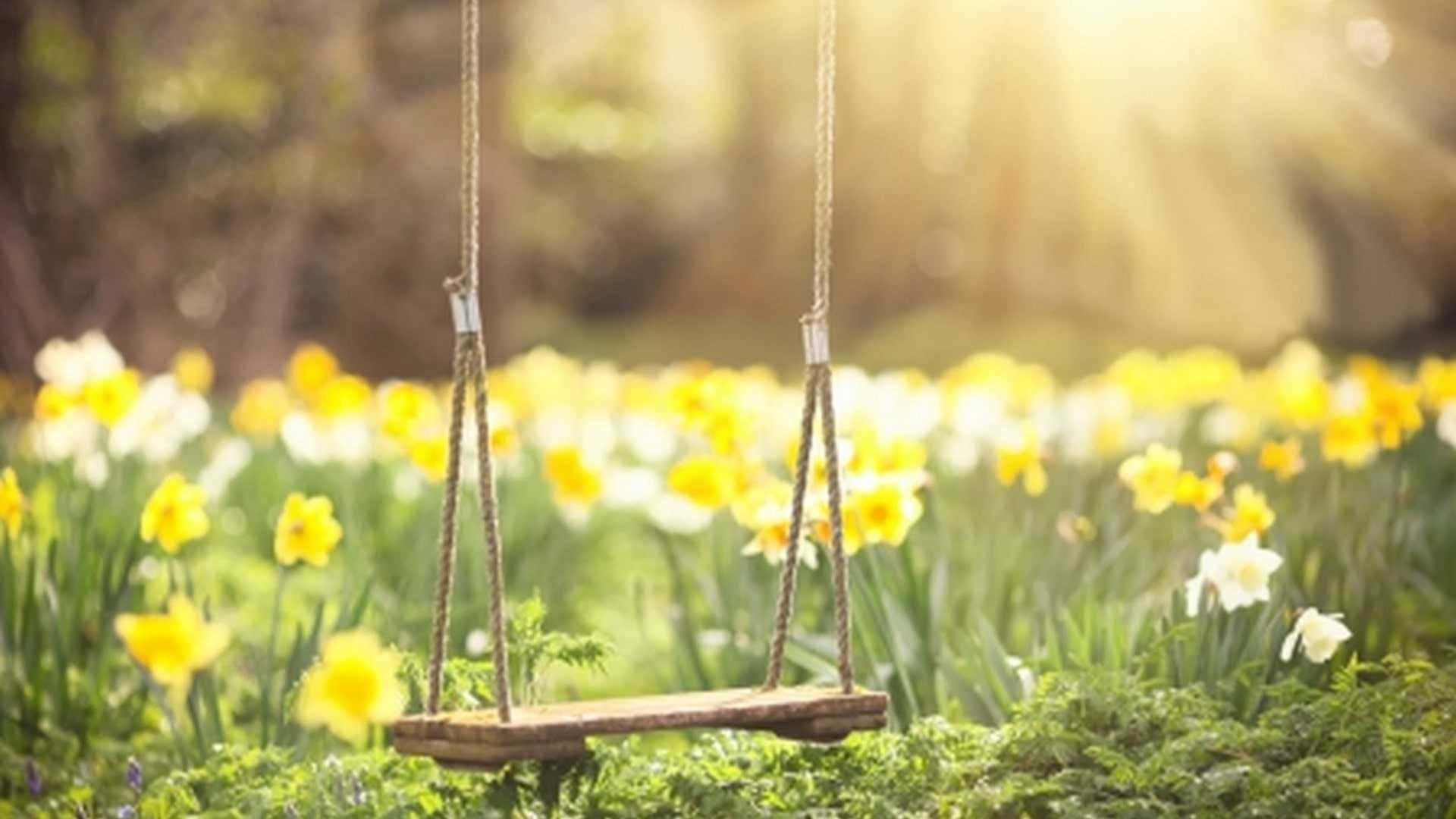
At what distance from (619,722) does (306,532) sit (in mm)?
864

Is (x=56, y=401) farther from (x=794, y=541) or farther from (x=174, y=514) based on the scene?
(x=794, y=541)

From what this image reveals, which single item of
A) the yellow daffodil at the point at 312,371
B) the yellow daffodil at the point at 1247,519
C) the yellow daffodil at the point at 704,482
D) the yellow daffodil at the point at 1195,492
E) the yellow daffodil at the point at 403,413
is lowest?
the yellow daffodil at the point at 1247,519

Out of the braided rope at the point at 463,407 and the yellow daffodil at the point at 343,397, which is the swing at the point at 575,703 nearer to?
the braided rope at the point at 463,407

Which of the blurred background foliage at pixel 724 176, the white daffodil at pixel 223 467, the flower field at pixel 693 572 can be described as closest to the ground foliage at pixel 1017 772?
the flower field at pixel 693 572

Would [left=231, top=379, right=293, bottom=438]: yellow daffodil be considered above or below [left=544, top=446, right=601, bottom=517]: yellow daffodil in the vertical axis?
above

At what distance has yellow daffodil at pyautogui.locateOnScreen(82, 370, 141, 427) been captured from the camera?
432 centimetres

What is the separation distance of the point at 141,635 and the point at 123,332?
7.78 meters

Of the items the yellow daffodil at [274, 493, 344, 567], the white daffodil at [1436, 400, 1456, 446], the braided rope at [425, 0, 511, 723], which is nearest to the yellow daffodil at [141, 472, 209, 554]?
the yellow daffodil at [274, 493, 344, 567]

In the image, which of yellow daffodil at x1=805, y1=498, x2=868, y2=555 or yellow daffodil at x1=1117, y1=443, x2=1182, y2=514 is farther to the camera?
yellow daffodil at x1=1117, y1=443, x2=1182, y2=514

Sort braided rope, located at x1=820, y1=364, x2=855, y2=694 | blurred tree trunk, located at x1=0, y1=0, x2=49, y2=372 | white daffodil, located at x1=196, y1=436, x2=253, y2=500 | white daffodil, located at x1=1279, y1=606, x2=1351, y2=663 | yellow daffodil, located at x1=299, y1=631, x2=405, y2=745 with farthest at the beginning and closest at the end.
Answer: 1. blurred tree trunk, located at x1=0, y1=0, x2=49, y2=372
2. white daffodil, located at x1=196, y1=436, x2=253, y2=500
3. white daffodil, located at x1=1279, y1=606, x2=1351, y2=663
4. braided rope, located at x1=820, y1=364, x2=855, y2=694
5. yellow daffodil, located at x1=299, y1=631, x2=405, y2=745

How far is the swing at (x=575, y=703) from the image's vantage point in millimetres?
2410

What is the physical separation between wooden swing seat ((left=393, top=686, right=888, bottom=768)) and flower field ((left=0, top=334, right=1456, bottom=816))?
Answer: 2.8 inches

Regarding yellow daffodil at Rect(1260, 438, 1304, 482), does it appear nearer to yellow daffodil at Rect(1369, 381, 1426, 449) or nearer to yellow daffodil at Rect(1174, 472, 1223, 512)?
yellow daffodil at Rect(1369, 381, 1426, 449)

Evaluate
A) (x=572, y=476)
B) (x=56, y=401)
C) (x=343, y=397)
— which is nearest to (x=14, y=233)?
(x=343, y=397)
